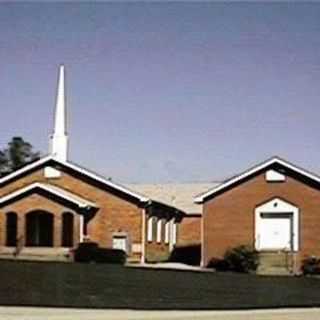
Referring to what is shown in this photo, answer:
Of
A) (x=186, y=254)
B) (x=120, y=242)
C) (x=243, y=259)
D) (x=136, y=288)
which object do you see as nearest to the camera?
(x=136, y=288)

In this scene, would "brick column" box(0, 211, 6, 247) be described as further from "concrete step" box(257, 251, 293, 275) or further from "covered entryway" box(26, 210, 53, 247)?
"concrete step" box(257, 251, 293, 275)

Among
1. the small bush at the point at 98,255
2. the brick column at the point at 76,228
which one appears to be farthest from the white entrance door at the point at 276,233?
the brick column at the point at 76,228

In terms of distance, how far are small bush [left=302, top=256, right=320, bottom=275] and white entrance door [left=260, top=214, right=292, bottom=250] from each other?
94cm

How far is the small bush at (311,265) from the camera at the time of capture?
41.3m

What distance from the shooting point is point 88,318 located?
63.2 feet

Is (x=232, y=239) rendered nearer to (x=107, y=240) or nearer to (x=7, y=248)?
(x=107, y=240)

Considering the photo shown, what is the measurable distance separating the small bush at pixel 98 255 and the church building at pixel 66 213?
7.58 feet

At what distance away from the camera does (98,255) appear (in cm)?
3972

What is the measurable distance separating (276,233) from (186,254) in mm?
10063

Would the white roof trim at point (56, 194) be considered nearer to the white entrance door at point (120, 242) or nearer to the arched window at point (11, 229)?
the arched window at point (11, 229)

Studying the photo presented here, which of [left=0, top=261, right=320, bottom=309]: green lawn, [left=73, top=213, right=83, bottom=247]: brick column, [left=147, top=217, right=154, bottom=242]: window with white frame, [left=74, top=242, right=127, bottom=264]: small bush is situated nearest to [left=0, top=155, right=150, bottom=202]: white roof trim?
[left=147, top=217, right=154, bottom=242]: window with white frame

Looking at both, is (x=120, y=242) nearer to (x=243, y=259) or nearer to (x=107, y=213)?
(x=107, y=213)

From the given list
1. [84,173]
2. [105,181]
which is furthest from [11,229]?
[105,181]

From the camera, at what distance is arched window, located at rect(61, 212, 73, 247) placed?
4381 cm
